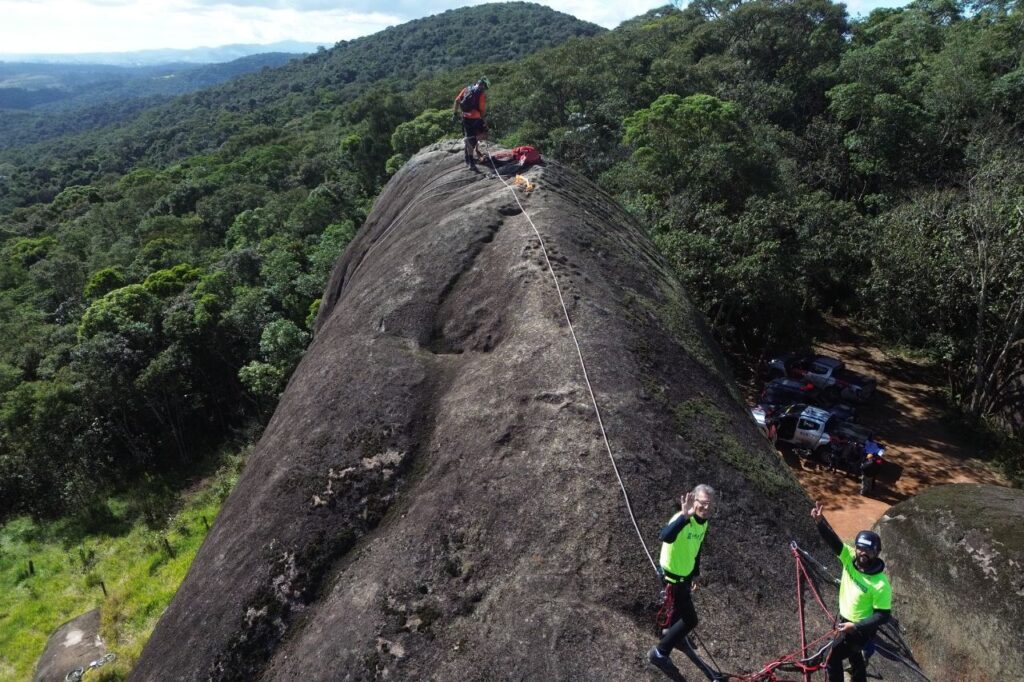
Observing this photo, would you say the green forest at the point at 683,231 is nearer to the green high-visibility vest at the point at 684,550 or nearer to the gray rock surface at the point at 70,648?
the gray rock surface at the point at 70,648

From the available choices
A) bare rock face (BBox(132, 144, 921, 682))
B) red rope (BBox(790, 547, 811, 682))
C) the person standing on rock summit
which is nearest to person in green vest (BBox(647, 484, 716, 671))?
bare rock face (BBox(132, 144, 921, 682))

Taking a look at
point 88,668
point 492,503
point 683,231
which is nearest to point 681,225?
point 683,231

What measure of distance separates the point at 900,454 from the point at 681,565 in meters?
20.0

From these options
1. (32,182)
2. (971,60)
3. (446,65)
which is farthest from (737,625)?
(446,65)

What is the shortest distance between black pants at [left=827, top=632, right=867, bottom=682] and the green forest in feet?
59.9

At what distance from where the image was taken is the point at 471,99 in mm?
16438

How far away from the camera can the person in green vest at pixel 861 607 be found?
19.4ft

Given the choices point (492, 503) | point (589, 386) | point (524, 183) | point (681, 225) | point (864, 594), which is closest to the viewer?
point (864, 594)

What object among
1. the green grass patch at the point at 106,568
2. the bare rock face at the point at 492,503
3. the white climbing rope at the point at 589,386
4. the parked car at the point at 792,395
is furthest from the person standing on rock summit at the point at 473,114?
the parked car at the point at 792,395

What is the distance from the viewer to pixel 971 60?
131 ft

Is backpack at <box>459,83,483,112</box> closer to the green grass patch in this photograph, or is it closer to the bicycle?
the green grass patch

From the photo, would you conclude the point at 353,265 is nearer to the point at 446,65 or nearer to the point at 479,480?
the point at 479,480

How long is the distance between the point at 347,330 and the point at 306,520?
4198 mm

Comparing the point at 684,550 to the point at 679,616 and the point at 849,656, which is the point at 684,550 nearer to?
the point at 679,616
